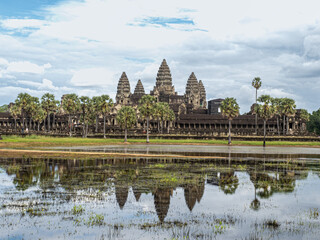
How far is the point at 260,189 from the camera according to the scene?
77.3ft

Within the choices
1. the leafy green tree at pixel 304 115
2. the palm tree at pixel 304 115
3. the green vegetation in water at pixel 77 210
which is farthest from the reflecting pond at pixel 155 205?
the leafy green tree at pixel 304 115

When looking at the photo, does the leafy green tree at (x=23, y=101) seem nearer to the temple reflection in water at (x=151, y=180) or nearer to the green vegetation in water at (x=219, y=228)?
the temple reflection in water at (x=151, y=180)

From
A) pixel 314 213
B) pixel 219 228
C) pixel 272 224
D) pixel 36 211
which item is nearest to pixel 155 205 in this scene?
pixel 219 228

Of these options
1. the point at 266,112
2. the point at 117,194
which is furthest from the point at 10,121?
the point at 117,194

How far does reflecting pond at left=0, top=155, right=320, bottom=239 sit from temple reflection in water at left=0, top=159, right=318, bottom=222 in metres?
0.05

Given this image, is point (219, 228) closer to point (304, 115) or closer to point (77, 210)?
point (77, 210)

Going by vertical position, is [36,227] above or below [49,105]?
below

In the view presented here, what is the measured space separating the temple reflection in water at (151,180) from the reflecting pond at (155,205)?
5cm

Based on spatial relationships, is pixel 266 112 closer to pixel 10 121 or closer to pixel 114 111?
pixel 114 111

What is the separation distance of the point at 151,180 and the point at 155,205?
23.1 ft

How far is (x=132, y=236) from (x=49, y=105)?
119090 mm

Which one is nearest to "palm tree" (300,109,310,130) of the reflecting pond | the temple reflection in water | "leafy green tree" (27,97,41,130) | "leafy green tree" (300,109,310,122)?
"leafy green tree" (300,109,310,122)

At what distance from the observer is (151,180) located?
→ 25.6 meters

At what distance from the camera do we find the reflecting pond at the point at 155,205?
47.3 feet
